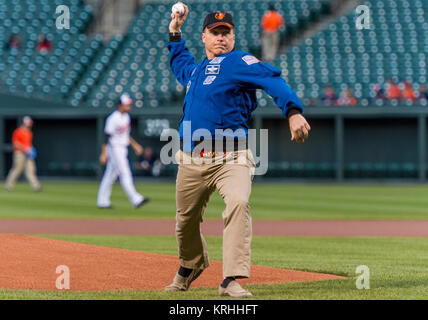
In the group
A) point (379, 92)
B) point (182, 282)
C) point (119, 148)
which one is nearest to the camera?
point (182, 282)

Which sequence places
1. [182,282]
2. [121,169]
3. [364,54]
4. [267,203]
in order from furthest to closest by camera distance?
[364,54]
[267,203]
[121,169]
[182,282]

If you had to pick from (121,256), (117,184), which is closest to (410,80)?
(117,184)

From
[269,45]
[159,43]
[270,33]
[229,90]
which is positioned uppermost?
[270,33]

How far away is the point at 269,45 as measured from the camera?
90.3ft

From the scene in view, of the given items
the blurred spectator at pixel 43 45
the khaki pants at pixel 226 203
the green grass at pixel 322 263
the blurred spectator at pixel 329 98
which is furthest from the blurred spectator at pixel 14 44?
the khaki pants at pixel 226 203

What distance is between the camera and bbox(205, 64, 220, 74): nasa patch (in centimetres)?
562

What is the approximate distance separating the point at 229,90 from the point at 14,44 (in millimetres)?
24195

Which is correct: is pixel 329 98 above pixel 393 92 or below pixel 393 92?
below

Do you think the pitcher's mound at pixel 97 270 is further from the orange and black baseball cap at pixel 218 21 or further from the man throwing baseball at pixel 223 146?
the orange and black baseball cap at pixel 218 21

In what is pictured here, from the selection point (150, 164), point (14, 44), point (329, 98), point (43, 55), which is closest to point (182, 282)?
point (329, 98)

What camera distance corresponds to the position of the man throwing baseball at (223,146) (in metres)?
5.44

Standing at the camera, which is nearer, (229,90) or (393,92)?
(229,90)

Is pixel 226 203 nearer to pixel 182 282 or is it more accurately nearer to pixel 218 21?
pixel 182 282

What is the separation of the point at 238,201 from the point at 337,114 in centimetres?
1984
